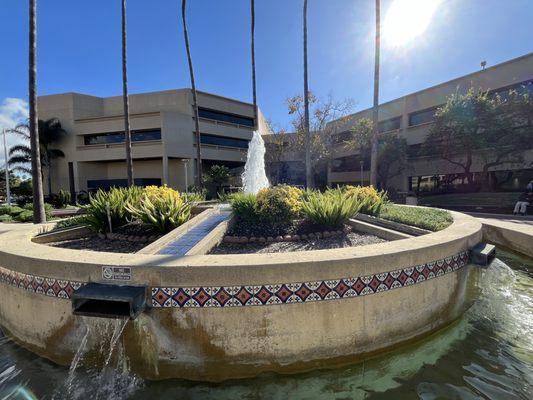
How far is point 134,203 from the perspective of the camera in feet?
23.6

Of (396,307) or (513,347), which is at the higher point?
(396,307)

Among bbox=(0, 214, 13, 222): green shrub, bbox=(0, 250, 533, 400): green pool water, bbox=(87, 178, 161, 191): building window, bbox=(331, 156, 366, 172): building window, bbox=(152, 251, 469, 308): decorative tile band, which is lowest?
bbox=(0, 250, 533, 400): green pool water

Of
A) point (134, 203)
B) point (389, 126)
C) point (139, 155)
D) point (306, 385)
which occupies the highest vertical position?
point (389, 126)

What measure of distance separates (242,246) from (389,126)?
31923 mm

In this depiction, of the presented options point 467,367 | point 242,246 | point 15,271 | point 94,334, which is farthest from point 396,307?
point 15,271

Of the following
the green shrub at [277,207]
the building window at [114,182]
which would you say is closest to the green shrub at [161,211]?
the green shrub at [277,207]

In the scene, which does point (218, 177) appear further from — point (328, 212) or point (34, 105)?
point (328, 212)

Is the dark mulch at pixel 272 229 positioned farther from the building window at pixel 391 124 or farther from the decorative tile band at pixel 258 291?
the building window at pixel 391 124

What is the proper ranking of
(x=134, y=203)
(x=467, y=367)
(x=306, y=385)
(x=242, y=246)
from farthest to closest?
1. (x=134, y=203)
2. (x=242, y=246)
3. (x=467, y=367)
4. (x=306, y=385)

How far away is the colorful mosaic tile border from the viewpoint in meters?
3.51

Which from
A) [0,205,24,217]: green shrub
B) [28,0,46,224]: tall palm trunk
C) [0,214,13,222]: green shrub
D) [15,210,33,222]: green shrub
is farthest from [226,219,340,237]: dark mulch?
[0,205,24,217]: green shrub

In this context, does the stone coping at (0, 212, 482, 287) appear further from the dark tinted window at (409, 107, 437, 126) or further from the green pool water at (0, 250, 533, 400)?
the dark tinted window at (409, 107, 437, 126)

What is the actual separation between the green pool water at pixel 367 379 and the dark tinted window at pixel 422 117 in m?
29.0

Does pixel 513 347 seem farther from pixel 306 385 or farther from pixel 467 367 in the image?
pixel 306 385
